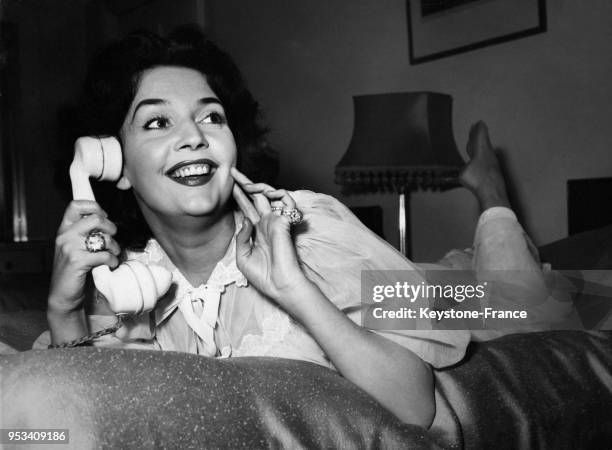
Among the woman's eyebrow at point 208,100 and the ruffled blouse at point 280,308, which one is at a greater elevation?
the woman's eyebrow at point 208,100

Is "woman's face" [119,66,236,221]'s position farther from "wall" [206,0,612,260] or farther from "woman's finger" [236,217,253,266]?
"wall" [206,0,612,260]

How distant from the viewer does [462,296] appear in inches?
32.5

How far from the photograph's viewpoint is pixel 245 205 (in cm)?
70

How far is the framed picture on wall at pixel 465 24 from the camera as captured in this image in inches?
60.1

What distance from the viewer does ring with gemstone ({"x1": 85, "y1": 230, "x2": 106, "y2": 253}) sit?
26.8 inches

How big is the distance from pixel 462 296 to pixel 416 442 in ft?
1.35

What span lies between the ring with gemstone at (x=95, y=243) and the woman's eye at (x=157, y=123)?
0.15 m

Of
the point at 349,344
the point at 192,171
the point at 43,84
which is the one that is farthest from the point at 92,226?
the point at 43,84

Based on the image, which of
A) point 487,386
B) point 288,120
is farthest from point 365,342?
point 288,120

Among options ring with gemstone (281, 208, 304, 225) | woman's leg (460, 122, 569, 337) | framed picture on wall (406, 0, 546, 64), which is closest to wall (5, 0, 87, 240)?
framed picture on wall (406, 0, 546, 64)

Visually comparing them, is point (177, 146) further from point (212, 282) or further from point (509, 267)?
point (509, 267)

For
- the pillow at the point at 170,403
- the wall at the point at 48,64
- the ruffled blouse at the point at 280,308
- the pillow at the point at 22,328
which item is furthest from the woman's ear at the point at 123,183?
the wall at the point at 48,64

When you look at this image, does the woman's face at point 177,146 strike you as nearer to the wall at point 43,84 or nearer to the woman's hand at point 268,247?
the woman's hand at point 268,247

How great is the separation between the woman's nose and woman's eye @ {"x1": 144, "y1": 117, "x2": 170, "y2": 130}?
3 centimetres
